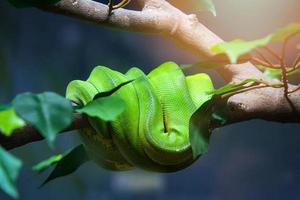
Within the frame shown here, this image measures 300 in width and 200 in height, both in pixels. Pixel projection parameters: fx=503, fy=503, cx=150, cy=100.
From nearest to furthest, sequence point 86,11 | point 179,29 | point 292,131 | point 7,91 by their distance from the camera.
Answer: point 86,11 < point 179,29 < point 7,91 < point 292,131

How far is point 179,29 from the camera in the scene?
1197 millimetres

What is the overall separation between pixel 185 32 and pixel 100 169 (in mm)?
1046

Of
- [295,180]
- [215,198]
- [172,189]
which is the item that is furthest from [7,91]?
[295,180]

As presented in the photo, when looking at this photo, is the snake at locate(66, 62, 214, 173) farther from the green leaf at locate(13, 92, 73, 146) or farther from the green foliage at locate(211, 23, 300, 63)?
the green foliage at locate(211, 23, 300, 63)

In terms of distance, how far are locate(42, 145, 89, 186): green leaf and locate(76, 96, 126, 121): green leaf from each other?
41cm

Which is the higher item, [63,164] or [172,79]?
[172,79]

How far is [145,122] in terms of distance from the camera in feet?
3.34

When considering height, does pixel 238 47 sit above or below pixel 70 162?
above

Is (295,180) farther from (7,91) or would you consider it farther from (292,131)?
(7,91)

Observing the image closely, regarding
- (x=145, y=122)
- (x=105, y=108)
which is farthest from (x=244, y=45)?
(x=145, y=122)

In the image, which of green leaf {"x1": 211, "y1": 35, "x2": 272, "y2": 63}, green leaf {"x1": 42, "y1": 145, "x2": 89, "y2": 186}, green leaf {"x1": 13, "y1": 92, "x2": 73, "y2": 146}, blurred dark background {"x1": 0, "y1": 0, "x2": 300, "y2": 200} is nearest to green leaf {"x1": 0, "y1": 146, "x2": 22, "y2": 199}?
green leaf {"x1": 13, "y1": 92, "x2": 73, "y2": 146}

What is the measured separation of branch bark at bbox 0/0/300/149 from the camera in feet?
3.37

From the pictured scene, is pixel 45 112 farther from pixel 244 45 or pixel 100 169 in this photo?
pixel 100 169

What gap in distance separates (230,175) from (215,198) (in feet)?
0.37
